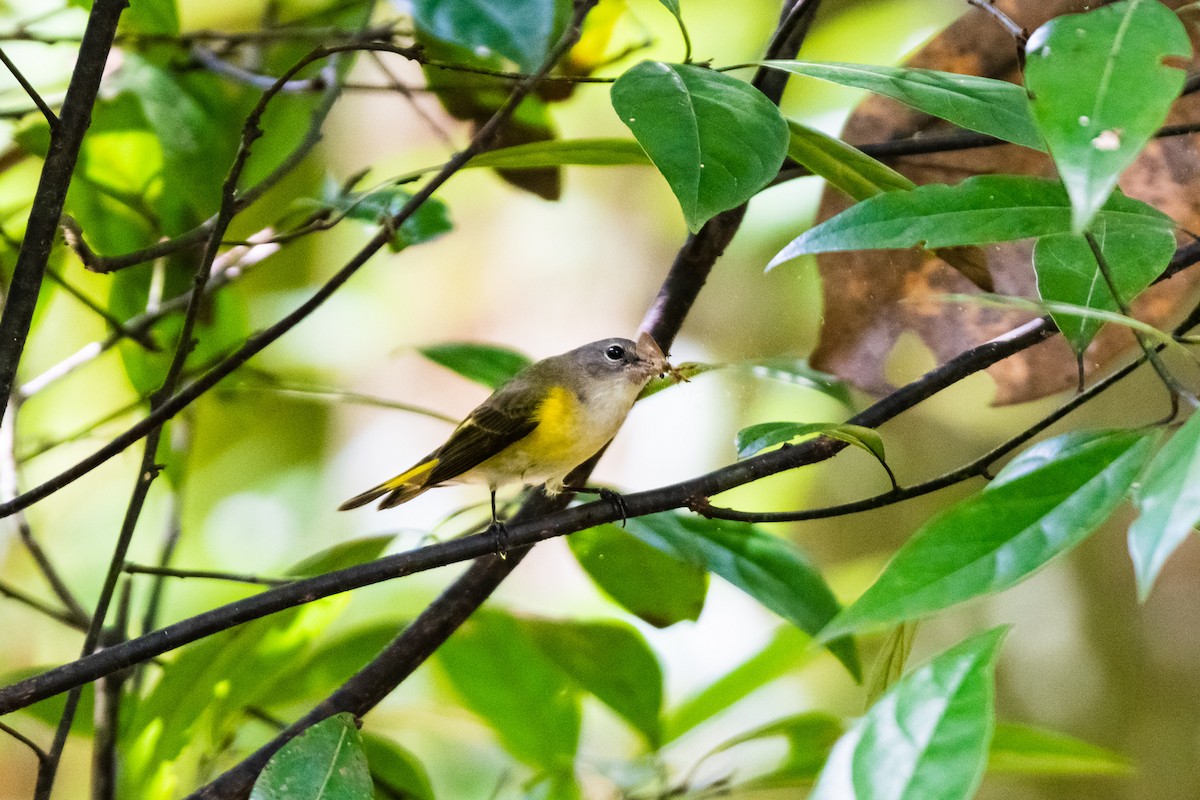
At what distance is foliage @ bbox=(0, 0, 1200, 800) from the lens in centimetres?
39

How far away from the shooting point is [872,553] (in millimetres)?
1413

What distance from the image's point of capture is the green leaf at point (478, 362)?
100cm

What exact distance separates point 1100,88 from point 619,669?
0.76m

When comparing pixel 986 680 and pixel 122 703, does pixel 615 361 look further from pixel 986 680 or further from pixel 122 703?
pixel 986 680

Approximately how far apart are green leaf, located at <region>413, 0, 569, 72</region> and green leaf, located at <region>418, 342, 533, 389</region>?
0.30 metres

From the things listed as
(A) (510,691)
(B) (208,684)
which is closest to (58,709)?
(B) (208,684)

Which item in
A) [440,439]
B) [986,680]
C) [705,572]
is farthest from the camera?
[440,439]

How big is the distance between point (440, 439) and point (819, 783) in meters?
1.37

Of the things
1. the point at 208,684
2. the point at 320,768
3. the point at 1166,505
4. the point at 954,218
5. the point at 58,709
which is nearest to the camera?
the point at 1166,505

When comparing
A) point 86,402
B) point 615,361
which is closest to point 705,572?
point 615,361

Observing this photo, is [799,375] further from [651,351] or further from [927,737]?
[927,737]

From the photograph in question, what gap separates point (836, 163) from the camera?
63cm

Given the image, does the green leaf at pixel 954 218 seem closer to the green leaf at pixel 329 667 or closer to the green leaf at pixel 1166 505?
the green leaf at pixel 1166 505

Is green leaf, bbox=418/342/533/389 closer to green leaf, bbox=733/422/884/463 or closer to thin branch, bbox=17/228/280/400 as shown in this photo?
thin branch, bbox=17/228/280/400
